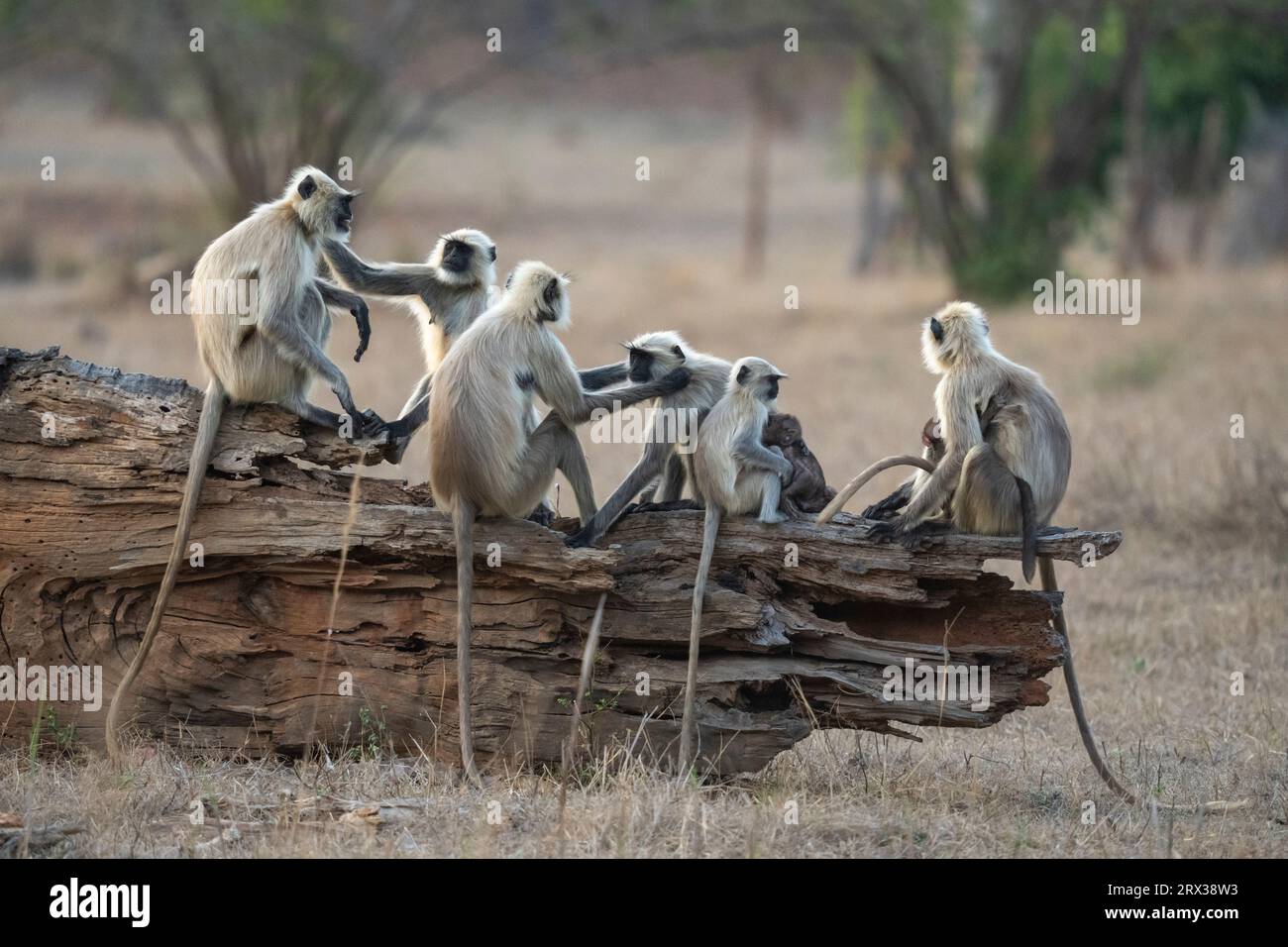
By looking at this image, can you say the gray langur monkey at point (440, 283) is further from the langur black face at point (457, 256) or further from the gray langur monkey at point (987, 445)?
the gray langur monkey at point (987, 445)

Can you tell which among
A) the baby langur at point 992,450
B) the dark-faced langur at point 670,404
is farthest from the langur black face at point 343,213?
the baby langur at point 992,450

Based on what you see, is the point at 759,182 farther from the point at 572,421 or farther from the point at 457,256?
the point at 572,421

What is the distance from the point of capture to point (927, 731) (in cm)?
652

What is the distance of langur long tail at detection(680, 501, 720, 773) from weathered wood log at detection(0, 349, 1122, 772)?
0.08 metres

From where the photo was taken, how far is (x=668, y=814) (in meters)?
4.49

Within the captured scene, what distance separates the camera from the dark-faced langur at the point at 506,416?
16.0ft

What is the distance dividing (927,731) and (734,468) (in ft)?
7.03

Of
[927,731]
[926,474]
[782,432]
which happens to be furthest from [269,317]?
[927,731]

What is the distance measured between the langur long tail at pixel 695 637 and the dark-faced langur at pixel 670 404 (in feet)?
1.15

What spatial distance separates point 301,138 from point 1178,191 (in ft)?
54.8

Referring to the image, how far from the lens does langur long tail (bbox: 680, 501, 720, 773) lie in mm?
4812

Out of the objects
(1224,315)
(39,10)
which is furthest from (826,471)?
Result: (39,10)

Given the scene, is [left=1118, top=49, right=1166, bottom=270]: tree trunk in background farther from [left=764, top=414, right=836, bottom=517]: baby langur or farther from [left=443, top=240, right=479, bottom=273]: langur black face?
[left=764, top=414, right=836, bottom=517]: baby langur

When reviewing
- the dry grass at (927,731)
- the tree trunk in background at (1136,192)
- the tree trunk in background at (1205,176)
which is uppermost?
the tree trunk in background at (1205,176)
